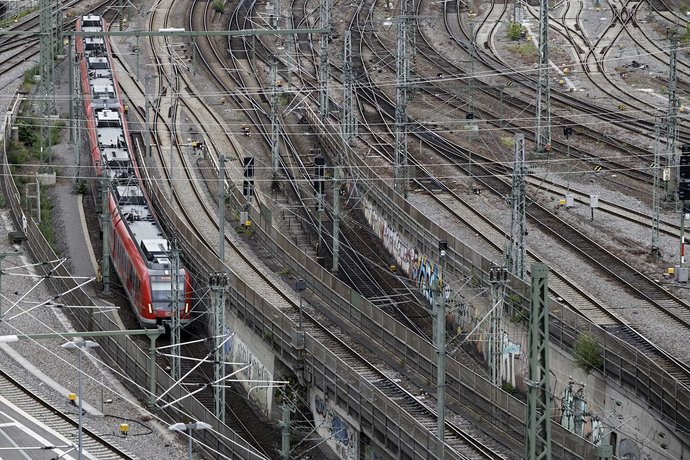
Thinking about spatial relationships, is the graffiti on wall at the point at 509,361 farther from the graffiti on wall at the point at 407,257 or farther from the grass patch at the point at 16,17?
the grass patch at the point at 16,17

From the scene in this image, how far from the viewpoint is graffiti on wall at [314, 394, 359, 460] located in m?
57.2

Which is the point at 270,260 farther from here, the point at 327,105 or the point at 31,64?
the point at 31,64

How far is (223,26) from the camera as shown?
114 m

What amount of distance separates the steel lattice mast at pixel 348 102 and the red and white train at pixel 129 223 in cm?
1114

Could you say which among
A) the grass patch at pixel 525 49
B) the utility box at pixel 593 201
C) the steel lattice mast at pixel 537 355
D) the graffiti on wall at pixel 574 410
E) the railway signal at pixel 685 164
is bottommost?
the graffiti on wall at pixel 574 410

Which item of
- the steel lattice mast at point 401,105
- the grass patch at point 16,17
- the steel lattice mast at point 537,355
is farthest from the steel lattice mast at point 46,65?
the steel lattice mast at point 537,355

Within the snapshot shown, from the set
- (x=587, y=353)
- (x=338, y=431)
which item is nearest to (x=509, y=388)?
(x=587, y=353)

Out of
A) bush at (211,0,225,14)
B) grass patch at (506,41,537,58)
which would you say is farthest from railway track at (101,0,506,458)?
bush at (211,0,225,14)

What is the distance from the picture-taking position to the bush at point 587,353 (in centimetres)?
5697

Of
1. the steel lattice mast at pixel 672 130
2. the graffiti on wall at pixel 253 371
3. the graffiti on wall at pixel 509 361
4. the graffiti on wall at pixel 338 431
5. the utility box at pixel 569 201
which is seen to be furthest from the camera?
the utility box at pixel 569 201

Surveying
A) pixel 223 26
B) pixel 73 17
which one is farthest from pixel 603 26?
pixel 73 17

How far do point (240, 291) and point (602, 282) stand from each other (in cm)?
1426

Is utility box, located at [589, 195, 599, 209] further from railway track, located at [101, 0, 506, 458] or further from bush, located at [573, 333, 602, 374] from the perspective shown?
bush, located at [573, 333, 602, 374]

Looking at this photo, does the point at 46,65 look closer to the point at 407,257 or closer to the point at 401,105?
the point at 401,105
